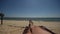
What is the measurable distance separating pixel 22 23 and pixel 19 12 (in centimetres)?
11

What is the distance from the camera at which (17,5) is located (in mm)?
1232

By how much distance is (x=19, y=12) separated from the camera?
1218 millimetres

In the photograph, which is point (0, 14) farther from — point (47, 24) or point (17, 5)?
point (47, 24)

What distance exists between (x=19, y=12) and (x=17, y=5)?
→ 73mm

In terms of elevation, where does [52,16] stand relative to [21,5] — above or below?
below

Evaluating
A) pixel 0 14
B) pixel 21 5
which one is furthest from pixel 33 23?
pixel 0 14

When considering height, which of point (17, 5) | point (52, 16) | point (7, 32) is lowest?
point (7, 32)

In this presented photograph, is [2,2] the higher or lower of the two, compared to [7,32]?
higher

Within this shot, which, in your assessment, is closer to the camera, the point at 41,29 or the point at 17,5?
the point at 41,29

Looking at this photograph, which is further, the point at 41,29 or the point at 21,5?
the point at 21,5

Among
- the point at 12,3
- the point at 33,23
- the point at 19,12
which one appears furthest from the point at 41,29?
the point at 12,3

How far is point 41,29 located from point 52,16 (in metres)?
0.22

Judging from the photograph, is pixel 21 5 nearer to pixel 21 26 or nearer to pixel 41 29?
pixel 21 26

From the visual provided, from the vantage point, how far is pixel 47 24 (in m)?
1.22
